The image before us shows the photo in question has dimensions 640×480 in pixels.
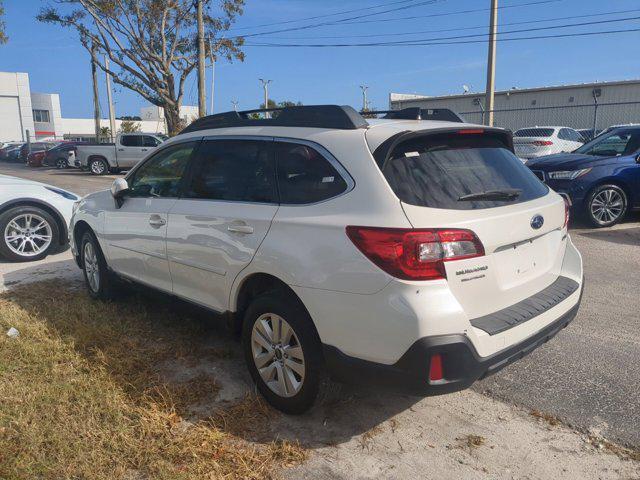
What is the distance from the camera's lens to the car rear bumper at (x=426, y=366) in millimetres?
2500

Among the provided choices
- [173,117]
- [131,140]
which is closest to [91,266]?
[131,140]

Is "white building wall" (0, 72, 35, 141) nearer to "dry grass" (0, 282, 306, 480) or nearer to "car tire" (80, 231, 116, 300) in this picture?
"car tire" (80, 231, 116, 300)

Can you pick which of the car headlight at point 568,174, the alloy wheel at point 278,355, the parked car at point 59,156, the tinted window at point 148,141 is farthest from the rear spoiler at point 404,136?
the parked car at point 59,156

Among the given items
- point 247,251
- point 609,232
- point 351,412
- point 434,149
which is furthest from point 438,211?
point 609,232

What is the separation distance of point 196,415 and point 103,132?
57.9 metres

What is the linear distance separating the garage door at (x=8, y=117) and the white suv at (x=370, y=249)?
7296 centimetres

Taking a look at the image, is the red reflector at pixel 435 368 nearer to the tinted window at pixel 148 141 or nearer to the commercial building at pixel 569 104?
the tinted window at pixel 148 141

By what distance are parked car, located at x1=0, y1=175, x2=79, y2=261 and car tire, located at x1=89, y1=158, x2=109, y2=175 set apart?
18592 millimetres

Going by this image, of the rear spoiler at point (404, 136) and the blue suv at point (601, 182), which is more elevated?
the rear spoiler at point (404, 136)

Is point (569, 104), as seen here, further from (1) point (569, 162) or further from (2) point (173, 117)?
(1) point (569, 162)

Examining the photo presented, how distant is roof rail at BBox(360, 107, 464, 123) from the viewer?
3.55 meters

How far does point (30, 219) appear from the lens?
7027mm

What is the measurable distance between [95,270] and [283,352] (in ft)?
9.53

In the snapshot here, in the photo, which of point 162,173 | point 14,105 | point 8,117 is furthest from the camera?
point 14,105
